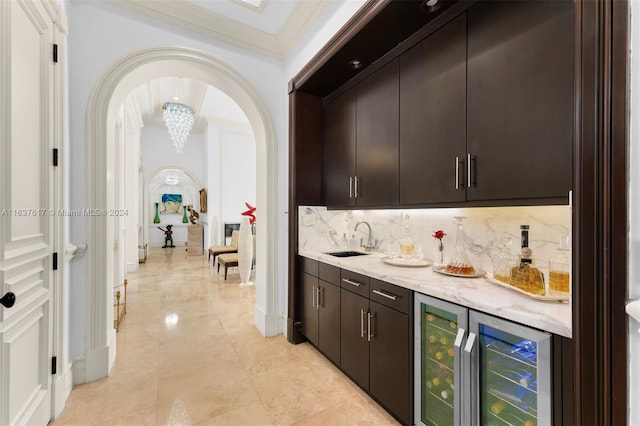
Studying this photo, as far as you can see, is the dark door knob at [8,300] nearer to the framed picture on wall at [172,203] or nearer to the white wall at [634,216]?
the white wall at [634,216]

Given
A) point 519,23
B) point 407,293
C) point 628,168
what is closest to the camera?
point 628,168

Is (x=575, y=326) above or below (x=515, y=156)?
below

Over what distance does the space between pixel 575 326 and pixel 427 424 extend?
1041 mm

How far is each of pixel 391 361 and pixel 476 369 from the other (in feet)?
1.82

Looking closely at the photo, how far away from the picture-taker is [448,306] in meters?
1.37

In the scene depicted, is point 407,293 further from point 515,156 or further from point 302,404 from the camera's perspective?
point 302,404

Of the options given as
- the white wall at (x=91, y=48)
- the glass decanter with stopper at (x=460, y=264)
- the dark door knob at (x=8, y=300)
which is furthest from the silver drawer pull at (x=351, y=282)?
the white wall at (x=91, y=48)

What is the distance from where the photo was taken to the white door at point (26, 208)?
127 centimetres

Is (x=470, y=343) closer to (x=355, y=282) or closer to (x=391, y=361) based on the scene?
(x=391, y=361)

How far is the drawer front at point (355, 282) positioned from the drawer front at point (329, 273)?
54mm

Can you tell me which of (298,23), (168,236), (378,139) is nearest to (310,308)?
(378,139)

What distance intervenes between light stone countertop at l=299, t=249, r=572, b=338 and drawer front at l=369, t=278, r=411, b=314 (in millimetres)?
39

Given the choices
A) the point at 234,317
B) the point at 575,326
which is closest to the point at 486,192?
the point at 575,326

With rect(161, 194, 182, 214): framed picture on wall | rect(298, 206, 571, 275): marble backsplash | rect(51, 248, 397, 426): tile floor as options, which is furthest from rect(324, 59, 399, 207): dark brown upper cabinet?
rect(161, 194, 182, 214): framed picture on wall
